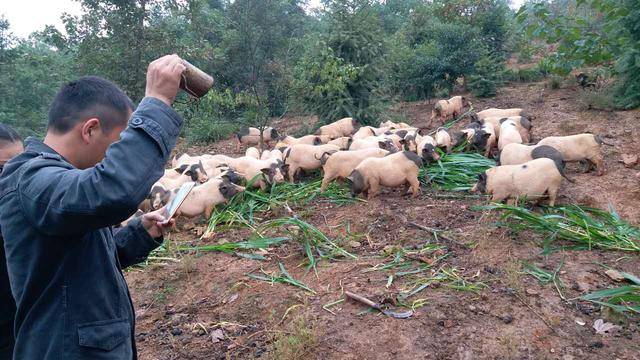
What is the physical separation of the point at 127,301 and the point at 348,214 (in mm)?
4630

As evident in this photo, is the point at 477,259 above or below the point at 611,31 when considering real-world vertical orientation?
below

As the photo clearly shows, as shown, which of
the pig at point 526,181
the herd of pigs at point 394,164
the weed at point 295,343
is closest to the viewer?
the weed at point 295,343

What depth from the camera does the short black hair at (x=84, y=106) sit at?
1.81 meters

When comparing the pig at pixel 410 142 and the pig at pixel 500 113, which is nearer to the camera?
the pig at pixel 410 142

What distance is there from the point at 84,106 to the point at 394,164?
5.33m

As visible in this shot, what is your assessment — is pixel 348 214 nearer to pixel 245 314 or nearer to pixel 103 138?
pixel 245 314

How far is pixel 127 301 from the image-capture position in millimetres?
1955

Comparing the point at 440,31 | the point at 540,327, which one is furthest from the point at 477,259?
the point at 440,31

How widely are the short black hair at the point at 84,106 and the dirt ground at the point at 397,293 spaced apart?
7.82 ft

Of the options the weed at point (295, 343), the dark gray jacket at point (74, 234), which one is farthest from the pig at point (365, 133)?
the dark gray jacket at point (74, 234)

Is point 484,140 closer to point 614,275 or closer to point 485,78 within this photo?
point 614,275

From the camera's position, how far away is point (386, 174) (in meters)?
6.73

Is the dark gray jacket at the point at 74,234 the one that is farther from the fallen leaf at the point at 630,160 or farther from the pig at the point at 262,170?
the fallen leaf at the point at 630,160

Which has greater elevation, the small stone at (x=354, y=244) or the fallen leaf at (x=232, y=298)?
the small stone at (x=354, y=244)
